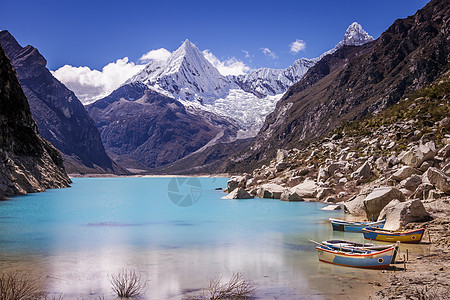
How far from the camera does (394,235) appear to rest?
21.9 metres

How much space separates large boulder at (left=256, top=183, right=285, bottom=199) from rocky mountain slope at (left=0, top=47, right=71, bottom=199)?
38793 millimetres

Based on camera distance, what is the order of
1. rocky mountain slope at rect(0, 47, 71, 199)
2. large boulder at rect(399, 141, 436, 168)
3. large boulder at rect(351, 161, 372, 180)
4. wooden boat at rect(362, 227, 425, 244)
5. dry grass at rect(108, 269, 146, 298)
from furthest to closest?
1. rocky mountain slope at rect(0, 47, 71, 199)
2. large boulder at rect(351, 161, 372, 180)
3. large boulder at rect(399, 141, 436, 168)
4. wooden boat at rect(362, 227, 425, 244)
5. dry grass at rect(108, 269, 146, 298)

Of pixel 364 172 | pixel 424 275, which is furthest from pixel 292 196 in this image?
pixel 424 275

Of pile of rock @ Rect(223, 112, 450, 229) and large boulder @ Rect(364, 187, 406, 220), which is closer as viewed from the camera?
pile of rock @ Rect(223, 112, 450, 229)

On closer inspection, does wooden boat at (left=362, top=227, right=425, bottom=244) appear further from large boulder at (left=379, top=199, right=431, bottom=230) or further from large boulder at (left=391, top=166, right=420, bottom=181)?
large boulder at (left=391, top=166, right=420, bottom=181)

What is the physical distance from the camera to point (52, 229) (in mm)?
31969

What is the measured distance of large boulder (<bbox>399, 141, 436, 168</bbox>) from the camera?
36.9m

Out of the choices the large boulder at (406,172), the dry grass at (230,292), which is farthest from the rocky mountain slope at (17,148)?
the large boulder at (406,172)

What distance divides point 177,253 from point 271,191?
38.1m

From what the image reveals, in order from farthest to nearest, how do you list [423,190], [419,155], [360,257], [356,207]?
1. [419,155]
2. [356,207]
3. [423,190]
4. [360,257]

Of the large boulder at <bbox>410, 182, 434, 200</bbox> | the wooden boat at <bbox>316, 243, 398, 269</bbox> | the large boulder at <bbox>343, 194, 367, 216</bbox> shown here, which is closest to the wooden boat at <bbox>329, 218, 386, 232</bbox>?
the large boulder at <bbox>410, 182, 434, 200</bbox>

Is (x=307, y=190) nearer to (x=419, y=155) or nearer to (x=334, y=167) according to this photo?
(x=334, y=167)

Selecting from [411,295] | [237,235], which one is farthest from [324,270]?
[237,235]

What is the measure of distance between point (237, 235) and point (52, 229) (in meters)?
15.8
